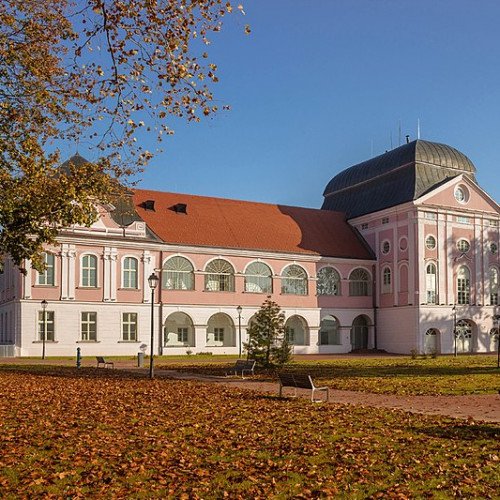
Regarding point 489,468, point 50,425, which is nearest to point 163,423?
point 50,425

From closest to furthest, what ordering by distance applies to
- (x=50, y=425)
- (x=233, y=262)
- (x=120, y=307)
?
(x=50, y=425), (x=120, y=307), (x=233, y=262)

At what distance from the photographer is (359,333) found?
57.8 m

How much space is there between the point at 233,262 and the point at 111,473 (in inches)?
1675

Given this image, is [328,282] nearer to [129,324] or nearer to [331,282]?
[331,282]

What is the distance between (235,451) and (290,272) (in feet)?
144

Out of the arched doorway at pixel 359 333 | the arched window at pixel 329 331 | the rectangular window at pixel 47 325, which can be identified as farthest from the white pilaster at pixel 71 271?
the arched doorway at pixel 359 333

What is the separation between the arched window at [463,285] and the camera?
187 feet

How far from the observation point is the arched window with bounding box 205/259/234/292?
5047 centimetres

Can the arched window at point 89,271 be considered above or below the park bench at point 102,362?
above

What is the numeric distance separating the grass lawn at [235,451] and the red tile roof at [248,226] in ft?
112

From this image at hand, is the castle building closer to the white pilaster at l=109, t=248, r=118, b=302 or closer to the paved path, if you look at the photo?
the white pilaster at l=109, t=248, r=118, b=302

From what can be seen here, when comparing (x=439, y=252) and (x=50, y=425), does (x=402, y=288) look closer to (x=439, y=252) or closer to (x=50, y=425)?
(x=439, y=252)

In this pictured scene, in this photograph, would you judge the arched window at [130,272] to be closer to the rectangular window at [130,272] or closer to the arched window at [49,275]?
the rectangular window at [130,272]

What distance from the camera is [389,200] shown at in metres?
57.9
